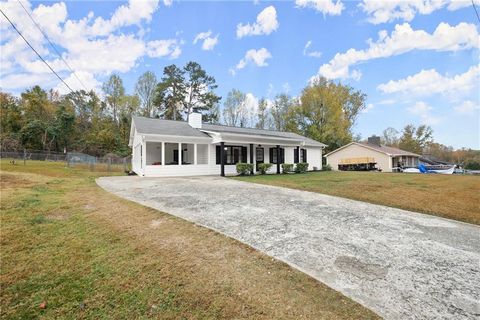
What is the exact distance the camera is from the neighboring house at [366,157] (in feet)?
92.1

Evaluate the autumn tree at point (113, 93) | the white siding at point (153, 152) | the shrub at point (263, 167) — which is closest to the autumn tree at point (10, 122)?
the autumn tree at point (113, 93)

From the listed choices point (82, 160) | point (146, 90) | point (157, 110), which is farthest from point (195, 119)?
point (146, 90)

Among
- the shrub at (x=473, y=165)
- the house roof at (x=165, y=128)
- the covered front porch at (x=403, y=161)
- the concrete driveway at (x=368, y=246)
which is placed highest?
the house roof at (x=165, y=128)

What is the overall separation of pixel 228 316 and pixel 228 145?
1581cm

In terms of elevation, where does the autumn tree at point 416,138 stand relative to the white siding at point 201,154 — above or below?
above

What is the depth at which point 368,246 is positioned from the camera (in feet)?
13.5

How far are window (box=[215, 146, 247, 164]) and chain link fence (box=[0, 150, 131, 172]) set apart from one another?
8.12 meters

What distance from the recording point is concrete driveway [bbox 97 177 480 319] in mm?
2689

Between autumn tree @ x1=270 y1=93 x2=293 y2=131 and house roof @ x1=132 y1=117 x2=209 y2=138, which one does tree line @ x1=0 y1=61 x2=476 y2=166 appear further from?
house roof @ x1=132 y1=117 x2=209 y2=138

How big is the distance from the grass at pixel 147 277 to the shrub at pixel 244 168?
37.3ft

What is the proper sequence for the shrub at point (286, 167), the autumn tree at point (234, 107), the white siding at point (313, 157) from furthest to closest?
the autumn tree at point (234, 107) → the white siding at point (313, 157) → the shrub at point (286, 167)

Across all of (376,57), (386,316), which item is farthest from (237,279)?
(376,57)

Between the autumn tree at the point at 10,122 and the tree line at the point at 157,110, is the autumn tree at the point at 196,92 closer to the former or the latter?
the tree line at the point at 157,110

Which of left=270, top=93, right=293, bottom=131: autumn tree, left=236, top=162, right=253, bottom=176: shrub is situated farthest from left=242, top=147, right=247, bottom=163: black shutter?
left=270, top=93, right=293, bottom=131: autumn tree
